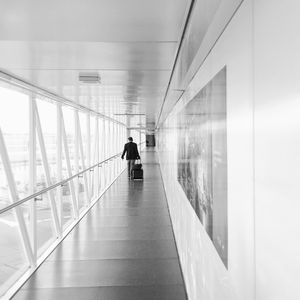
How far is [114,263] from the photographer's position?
181 inches

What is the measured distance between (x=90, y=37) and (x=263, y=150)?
A: 1814 millimetres

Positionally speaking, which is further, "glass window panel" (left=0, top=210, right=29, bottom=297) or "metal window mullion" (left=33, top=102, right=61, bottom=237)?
"metal window mullion" (left=33, top=102, right=61, bottom=237)

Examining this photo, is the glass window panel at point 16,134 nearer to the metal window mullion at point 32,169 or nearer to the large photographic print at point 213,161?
the metal window mullion at point 32,169

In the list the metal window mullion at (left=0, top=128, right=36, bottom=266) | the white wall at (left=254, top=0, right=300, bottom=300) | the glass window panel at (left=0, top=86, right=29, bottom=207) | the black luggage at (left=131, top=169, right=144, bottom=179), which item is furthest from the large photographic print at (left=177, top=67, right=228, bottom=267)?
the black luggage at (left=131, top=169, right=144, bottom=179)

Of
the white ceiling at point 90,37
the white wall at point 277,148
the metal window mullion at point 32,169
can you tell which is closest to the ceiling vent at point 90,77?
the white ceiling at point 90,37

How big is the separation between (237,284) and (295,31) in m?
1.02

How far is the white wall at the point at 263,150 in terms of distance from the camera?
838mm

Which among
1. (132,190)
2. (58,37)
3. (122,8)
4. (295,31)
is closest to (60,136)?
(132,190)

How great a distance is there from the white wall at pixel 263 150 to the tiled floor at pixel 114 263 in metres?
2.43

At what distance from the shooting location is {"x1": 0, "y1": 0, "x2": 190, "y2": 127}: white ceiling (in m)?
1.92

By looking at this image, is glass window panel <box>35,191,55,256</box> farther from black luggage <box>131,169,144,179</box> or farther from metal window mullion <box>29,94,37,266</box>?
black luggage <box>131,169,144,179</box>

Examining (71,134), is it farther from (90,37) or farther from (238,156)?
(238,156)

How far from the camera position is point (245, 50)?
126 centimetres

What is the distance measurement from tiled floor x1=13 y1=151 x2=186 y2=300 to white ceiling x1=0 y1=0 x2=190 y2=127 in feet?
8.09
